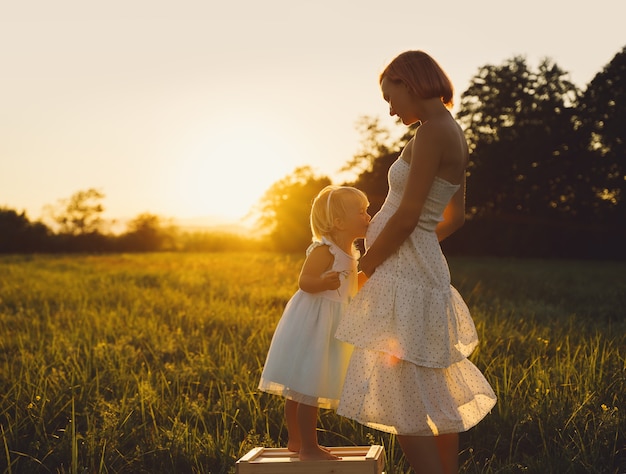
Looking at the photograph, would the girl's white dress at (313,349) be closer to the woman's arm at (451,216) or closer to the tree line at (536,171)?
the woman's arm at (451,216)

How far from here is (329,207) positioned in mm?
3363

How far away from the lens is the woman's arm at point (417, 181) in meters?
3.01

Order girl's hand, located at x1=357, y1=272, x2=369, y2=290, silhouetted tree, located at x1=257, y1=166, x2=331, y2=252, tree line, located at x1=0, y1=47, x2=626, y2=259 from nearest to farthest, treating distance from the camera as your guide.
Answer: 1. girl's hand, located at x1=357, y1=272, x2=369, y2=290
2. tree line, located at x1=0, y1=47, x2=626, y2=259
3. silhouetted tree, located at x1=257, y1=166, x2=331, y2=252

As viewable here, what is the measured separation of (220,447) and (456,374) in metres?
1.63

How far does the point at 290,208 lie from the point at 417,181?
151 feet

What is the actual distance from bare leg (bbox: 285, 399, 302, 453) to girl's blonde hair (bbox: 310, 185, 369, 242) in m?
0.81

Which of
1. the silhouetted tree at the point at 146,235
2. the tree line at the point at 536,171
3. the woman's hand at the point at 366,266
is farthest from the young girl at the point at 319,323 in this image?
the silhouetted tree at the point at 146,235

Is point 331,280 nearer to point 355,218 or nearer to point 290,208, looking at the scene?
point 355,218

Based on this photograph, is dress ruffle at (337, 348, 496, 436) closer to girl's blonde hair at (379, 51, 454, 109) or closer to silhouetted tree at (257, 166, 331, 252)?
girl's blonde hair at (379, 51, 454, 109)

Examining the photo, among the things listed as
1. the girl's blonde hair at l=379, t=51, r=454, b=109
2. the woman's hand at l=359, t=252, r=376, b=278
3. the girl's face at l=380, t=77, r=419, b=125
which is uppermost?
the girl's blonde hair at l=379, t=51, r=454, b=109

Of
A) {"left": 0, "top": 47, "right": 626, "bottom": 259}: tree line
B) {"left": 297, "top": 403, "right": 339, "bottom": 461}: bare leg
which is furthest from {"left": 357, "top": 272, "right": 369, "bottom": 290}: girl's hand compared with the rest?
{"left": 0, "top": 47, "right": 626, "bottom": 259}: tree line

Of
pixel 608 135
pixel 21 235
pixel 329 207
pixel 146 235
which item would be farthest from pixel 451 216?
pixel 21 235

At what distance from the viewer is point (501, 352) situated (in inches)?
251

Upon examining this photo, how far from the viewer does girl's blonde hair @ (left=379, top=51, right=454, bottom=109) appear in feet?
10.0
